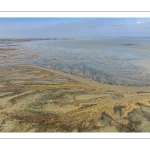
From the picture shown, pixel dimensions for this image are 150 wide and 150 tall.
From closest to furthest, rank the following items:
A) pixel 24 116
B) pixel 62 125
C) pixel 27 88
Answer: pixel 62 125 → pixel 24 116 → pixel 27 88

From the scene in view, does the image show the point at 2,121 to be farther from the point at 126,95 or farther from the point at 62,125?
the point at 126,95

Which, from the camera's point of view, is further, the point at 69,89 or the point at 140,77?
the point at 140,77

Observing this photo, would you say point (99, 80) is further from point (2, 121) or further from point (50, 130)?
point (2, 121)

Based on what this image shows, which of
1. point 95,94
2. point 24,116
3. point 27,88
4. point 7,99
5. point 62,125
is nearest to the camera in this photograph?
point 62,125
